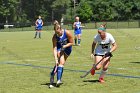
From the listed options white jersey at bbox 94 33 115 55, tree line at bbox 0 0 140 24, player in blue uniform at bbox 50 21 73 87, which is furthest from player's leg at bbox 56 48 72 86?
tree line at bbox 0 0 140 24

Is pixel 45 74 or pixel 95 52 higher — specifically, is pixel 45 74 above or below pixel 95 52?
below

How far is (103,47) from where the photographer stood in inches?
477

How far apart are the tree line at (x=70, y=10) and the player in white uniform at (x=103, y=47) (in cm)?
7257

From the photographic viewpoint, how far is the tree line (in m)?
87.0

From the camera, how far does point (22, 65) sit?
17156mm

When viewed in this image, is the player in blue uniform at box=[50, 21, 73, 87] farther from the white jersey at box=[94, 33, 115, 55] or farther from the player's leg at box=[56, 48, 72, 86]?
the white jersey at box=[94, 33, 115, 55]

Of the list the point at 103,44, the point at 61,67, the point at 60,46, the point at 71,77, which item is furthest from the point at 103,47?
the point at 71,77

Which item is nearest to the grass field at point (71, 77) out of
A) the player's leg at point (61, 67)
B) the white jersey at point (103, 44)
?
the player's leg at point (61, 67)

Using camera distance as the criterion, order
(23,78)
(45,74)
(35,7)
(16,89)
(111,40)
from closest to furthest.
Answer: (16,89), (111,40), (23,78), (45,74), (35,7)

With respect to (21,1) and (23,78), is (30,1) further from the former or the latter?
(23,78)

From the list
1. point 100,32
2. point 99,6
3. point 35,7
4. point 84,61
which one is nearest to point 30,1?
point 35,7

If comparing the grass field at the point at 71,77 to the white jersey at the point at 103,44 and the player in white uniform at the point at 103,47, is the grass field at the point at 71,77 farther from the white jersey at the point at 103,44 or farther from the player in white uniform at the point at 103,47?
the white jersey at the point at 103,44

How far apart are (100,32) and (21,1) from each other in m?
95.4

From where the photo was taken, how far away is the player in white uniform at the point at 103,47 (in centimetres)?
1190
